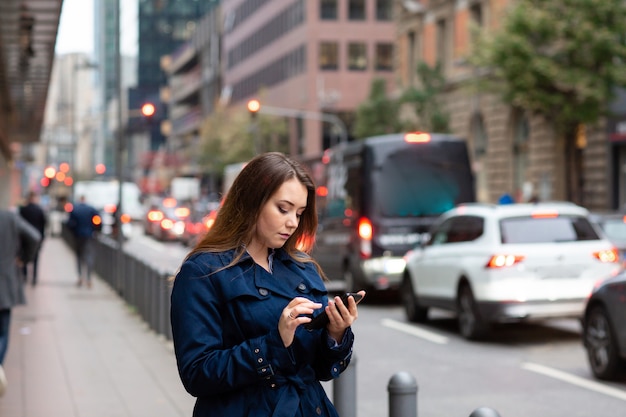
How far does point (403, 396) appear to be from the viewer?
20.7 feet

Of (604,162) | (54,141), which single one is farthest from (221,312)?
(54,141)

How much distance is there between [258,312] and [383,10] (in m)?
77.8

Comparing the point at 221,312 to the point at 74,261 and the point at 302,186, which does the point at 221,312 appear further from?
the point at 74,261

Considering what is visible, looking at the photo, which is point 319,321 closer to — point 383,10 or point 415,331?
point 415,331

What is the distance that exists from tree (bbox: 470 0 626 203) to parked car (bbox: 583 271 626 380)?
2102cm

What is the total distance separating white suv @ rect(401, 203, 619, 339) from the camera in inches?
575

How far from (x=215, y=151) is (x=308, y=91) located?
13.8 m

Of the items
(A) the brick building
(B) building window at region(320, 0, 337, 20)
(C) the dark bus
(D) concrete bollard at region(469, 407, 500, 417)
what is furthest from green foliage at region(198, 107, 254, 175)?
(D) concrete bollard at region(469, 407, 500, 417)

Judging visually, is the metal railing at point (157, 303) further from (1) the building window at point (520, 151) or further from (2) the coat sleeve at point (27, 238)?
(1) the building window at point (520, 151)

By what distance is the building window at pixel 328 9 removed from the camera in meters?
79.5

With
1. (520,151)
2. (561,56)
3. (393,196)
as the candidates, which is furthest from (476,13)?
(393,196)

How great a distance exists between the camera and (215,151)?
298 ft

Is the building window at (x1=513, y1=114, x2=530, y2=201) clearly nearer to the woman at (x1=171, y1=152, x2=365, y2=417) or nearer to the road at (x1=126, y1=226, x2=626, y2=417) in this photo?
the road at (x1=126, y1=226, x2=626, y2=417)

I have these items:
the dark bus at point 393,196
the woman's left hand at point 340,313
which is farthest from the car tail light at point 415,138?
the woman's left hand at point 340,313
